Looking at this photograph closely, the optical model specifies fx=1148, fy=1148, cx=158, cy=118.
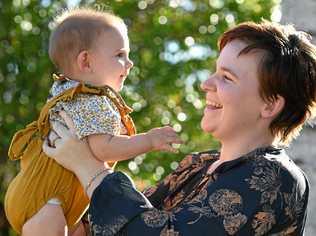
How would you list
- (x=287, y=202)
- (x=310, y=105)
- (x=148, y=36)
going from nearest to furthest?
(x=287, y=202)
(x=310, y=105)
(x=148, y=36)

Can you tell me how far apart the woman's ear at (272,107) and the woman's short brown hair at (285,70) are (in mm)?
13

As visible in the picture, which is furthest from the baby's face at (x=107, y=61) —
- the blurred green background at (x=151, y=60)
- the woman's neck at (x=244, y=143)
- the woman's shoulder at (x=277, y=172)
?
the blurred green background at (x=151, y=60)

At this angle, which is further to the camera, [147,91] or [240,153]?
[147,91]

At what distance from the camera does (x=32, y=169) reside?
3775 millimetres

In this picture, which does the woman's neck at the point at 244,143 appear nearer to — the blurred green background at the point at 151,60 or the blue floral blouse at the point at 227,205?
the blue floral blouse at the point at 227,205

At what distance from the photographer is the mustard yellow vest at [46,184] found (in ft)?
12.2

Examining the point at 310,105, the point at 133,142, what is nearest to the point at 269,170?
the point at 310,105

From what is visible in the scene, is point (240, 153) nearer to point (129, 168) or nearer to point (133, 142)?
point (133, 142)

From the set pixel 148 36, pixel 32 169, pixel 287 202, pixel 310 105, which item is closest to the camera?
pixel 287 202

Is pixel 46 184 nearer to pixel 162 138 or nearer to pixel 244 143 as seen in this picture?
pixel 162 138

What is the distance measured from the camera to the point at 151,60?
12500 mm

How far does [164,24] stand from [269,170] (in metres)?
9.14

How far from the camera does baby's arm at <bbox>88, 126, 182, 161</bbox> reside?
364cm

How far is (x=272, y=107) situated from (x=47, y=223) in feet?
2.67
